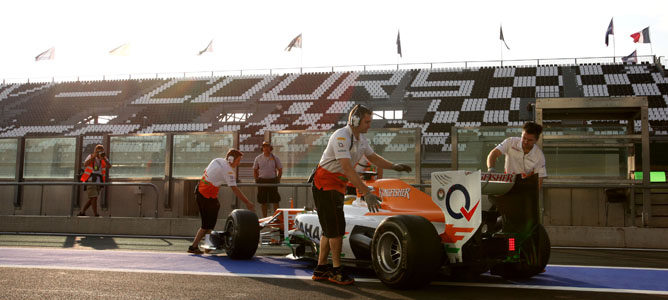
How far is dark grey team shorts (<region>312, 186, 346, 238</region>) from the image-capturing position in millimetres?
5578

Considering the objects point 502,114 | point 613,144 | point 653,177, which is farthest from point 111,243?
point 502,114

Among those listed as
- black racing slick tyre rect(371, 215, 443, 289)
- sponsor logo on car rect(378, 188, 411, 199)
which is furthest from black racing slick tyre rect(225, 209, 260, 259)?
black racing slick tyre rect(371, 215, 443, 289)

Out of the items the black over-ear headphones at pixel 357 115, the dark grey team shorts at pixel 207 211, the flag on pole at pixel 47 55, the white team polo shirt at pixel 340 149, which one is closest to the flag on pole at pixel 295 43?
the flag on pole at pixel 47 55

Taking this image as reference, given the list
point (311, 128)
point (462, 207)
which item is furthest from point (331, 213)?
point (311, 128)

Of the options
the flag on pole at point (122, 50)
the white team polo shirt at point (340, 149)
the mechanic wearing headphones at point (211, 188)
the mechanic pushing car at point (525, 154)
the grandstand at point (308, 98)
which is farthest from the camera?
the flag on pole at point (122, 50)

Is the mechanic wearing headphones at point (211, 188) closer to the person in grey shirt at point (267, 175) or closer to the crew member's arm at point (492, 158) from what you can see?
the crew member's arm at point (492, 158)

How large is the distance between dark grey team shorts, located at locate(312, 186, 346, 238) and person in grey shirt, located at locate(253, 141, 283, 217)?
23.4 ft

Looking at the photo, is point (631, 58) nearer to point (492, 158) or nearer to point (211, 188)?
point (492, 158)

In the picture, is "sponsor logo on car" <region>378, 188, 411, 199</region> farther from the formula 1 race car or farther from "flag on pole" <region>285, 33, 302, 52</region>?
"flag on pole" <region>285, 33, 302, 52</region>

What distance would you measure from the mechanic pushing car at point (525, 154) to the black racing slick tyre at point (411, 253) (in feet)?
5.82

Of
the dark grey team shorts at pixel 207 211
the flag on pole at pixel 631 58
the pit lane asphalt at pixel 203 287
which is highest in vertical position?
the flag on pole at pixel 631 58

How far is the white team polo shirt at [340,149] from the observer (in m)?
5.53

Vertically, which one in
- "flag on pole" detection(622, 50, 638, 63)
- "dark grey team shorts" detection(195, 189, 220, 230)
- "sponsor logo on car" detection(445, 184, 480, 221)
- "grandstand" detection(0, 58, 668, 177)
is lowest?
"dark grey team shorts" detection(195, 189, 220, 230)

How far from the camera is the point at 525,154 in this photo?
265 inches
